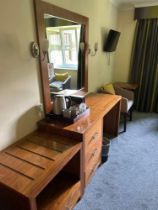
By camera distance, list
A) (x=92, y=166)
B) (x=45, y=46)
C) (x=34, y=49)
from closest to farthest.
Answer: (x=34, y=49) < (x=45, y=46) < (x=92, y=166)

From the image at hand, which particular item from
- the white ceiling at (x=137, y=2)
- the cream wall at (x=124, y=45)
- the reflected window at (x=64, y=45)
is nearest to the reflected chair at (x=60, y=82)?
the reflected window at (x=64, y=45)

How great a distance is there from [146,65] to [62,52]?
2362 mm

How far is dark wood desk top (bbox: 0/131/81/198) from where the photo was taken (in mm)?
1054

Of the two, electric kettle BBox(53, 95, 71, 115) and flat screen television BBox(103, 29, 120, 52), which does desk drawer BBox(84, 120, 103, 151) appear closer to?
electric kettle BBox(53, 95, 71, 115)

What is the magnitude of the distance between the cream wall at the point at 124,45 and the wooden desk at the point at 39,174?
2860 mm

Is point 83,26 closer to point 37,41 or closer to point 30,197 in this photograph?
point 37,41

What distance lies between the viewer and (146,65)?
143 inches

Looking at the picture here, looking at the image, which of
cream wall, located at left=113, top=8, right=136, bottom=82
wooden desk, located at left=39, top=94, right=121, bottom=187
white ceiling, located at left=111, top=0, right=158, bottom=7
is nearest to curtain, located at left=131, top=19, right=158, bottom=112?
cream wall, located at left=113, top=8, right=136, bottom=82

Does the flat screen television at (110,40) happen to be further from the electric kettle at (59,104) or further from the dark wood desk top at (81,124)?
the electric kettle at (59,104)

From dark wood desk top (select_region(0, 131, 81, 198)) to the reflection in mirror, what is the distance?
2.06 feet

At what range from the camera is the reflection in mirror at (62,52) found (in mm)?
1746

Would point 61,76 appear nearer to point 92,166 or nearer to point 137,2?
point 92,166

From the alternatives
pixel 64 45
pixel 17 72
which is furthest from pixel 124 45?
pixel 17 72

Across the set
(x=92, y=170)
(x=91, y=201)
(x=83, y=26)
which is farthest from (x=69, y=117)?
(x=83, y=26)
